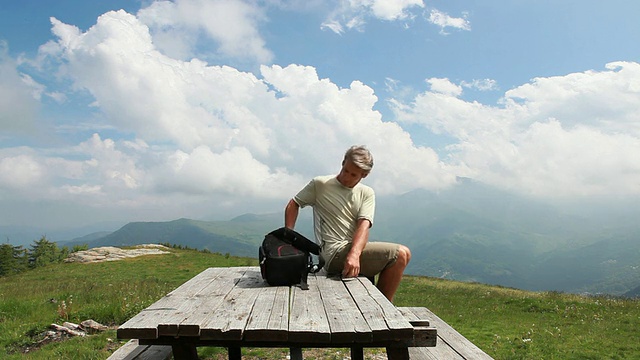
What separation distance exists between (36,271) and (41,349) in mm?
24435

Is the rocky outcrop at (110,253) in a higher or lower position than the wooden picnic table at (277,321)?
lower

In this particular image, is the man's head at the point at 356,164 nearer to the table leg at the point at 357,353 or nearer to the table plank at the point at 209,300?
the table plank at the point at 209,300

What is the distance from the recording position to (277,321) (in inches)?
122

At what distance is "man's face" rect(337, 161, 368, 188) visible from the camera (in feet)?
17.9

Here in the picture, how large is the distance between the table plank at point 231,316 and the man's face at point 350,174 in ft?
5.91

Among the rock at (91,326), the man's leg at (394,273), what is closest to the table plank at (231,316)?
the man's leg at (394,273)

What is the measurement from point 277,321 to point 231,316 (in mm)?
395

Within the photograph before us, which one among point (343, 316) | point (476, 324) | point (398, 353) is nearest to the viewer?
point (343, 316)

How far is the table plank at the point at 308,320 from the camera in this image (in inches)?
113

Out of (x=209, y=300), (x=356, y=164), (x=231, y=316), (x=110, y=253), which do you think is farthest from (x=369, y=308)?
(x=110, y=253)

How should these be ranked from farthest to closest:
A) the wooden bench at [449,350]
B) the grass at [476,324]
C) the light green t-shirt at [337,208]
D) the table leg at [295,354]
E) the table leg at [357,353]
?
the grass at [476,324] → the table leg at [295,354] → the light green t-shirt at [337,208] → the table leg at [357,353] → the wooden bench at [449,350]

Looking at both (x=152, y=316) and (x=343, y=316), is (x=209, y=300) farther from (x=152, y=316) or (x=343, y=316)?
(x=343, y=316)

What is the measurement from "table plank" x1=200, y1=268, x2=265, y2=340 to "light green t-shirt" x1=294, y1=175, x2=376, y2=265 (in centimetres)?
132

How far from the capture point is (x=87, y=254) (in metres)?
32.2
